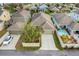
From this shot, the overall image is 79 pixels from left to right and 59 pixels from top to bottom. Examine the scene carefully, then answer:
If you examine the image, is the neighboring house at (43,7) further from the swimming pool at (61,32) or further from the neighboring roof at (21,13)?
the swimming pool at (61,32)

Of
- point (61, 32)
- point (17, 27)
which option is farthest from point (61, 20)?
point (17, 27)

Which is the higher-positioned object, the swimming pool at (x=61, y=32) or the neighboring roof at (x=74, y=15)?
the neighboring roof at (x=74, y=15)

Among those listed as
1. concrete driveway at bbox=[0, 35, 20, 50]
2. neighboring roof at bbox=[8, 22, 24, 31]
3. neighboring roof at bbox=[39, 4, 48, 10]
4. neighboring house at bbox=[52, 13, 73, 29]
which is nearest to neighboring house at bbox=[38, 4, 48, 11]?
neighboring roof at bbox=[39, 4, 48, 10]

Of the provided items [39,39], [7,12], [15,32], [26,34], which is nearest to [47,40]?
[39,39]

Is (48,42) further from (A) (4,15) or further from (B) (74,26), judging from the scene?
(A) (4,15)

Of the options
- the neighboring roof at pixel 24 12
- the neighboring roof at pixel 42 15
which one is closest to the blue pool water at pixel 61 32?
the neighboring roof at pixel 42 15

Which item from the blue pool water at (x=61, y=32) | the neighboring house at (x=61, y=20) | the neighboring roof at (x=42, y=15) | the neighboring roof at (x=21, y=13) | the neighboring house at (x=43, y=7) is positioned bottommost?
the blue pool water at (x=61, y=32)

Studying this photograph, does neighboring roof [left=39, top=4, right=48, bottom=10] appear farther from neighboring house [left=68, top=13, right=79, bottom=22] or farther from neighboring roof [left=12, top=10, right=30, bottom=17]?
neighboring house [left=68, top=13, right=79, bottom=22]
